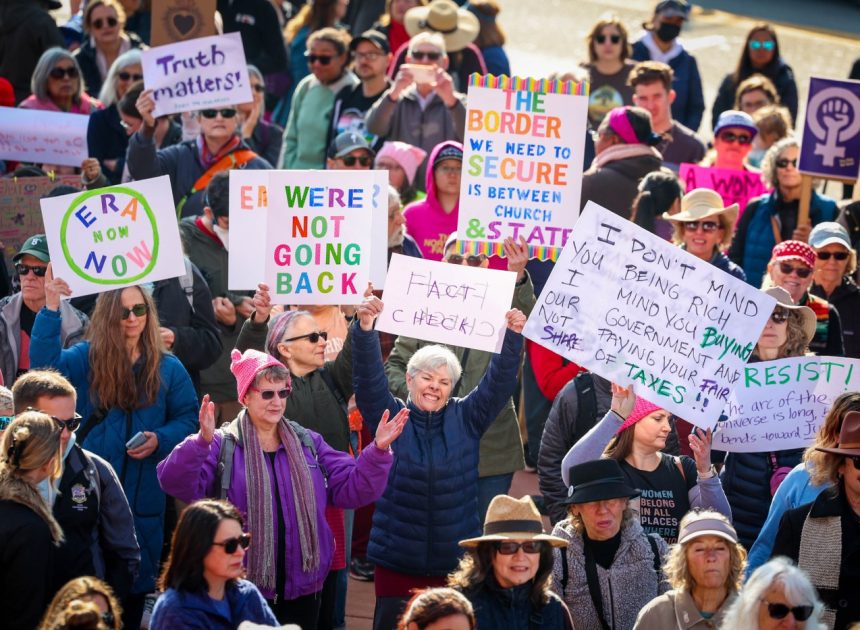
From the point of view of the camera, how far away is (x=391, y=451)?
24.2ft

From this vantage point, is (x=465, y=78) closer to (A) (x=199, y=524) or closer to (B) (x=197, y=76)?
(B) (x=197, y=76)

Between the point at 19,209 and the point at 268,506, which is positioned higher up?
the point at 19,209

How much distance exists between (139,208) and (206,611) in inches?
126

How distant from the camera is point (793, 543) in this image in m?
6.84

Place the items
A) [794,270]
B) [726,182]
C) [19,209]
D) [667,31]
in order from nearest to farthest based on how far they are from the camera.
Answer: [794,270]
[19,209]
[726,182]
[667,31]

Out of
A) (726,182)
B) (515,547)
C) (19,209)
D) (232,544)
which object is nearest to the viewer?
(232,544)

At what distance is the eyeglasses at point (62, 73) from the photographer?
1205 centimetres

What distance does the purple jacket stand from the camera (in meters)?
7.00

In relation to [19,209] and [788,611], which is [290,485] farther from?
[19,209]

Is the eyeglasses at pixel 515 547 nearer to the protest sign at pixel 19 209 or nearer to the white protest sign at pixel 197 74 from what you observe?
the protest sign at pixel 19 209

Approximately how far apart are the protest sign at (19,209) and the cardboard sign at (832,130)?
5047 millimetres

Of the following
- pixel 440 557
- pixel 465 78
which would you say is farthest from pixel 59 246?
pixel 465 78

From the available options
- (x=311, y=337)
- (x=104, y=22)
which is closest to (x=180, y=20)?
(x=104, y=22)

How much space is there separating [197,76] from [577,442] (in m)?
4.84
